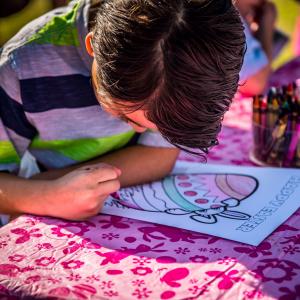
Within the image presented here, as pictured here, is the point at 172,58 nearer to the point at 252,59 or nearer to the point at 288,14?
the point at 252,59

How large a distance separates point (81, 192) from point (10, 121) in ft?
0.53

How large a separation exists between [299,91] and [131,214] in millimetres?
410

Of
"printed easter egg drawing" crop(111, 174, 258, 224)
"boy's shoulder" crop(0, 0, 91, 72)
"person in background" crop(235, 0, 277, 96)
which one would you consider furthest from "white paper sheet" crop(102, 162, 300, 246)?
"person in background" crop(235, 0, 277, 96)

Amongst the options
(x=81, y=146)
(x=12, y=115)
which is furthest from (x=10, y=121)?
(x=81, y=146)

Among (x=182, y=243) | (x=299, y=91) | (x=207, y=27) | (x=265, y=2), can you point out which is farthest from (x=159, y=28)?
(x=265, y=2)

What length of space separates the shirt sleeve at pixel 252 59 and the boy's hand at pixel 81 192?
620 mm

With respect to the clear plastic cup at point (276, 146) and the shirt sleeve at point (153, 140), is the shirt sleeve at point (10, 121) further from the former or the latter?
the clear plastic cup at point (276, 146)

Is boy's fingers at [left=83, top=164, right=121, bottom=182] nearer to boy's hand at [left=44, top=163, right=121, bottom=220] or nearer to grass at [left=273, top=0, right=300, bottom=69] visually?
boy's hand at [left=44, top=163, right=121, bottom=220]

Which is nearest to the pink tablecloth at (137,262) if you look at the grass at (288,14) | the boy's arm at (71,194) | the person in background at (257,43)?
the boy's arm at (71,194)

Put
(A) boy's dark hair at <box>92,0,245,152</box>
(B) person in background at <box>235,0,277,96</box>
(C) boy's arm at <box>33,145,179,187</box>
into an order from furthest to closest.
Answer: (B) person in background at <box>235,0,277,96</box> → (C) boy's arm at <box>33,145,179,187</box> → (A) boy's dark hair at <box>92,0,245,152</box>

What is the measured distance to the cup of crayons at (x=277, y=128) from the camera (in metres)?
0.85

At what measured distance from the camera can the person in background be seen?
3.97ft

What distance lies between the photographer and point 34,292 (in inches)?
21.6

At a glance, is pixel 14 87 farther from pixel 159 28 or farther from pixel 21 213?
pixel 159 28
